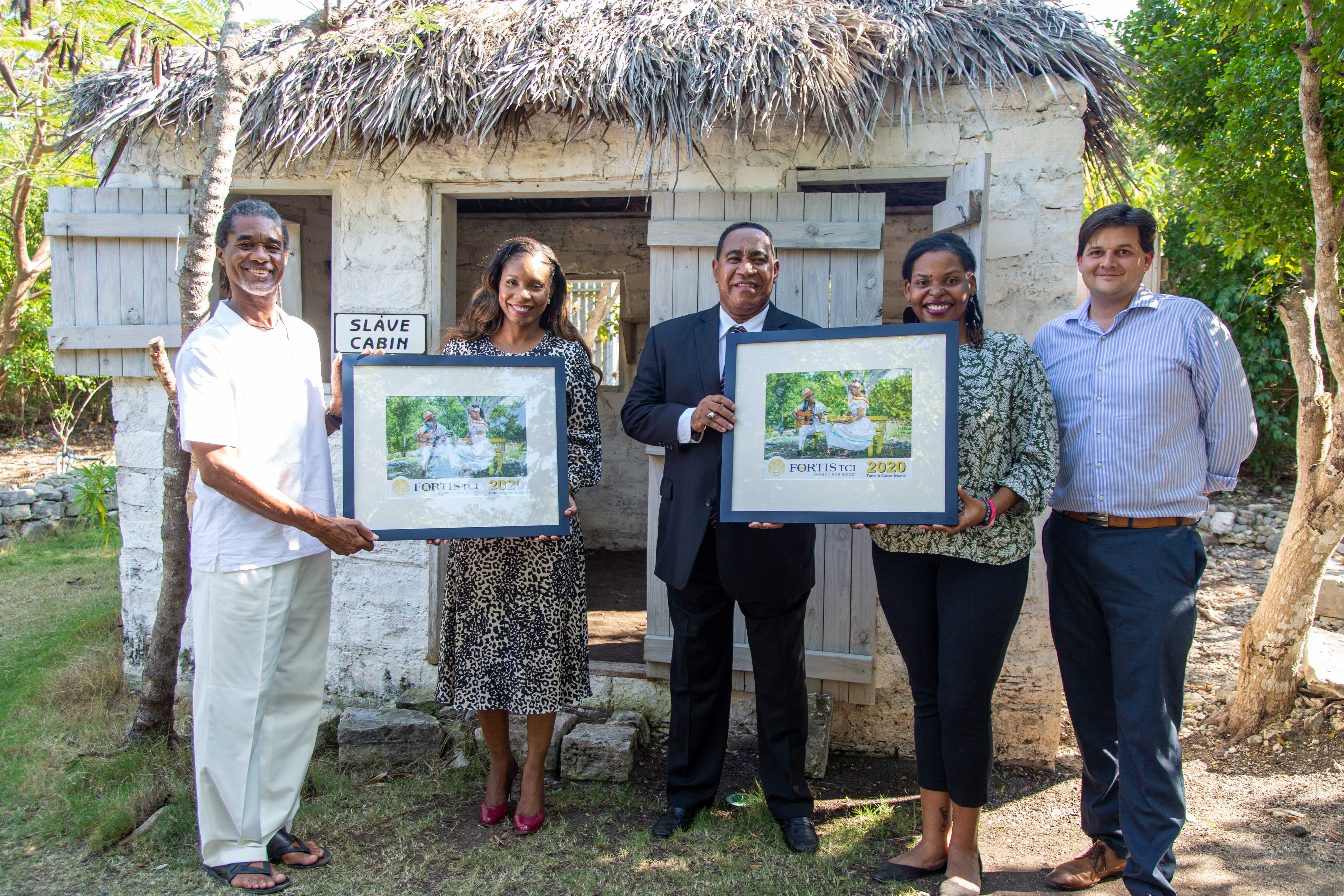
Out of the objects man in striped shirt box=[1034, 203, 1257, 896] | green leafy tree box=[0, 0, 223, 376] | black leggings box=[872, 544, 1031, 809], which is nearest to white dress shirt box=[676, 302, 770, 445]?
black leggings box=[872, 544, 1031, 809]

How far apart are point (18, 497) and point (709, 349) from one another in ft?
29.3

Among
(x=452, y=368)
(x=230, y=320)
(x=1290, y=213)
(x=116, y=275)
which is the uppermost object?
(x=1290, y=213)

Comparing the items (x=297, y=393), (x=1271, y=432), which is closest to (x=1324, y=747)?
(x=297, y=393)

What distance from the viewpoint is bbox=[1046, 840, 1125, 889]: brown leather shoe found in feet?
8.91

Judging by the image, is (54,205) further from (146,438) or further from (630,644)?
(630,644)

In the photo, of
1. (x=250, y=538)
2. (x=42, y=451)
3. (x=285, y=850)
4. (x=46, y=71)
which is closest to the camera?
(x=250, y=538)

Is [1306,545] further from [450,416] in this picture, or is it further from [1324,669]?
[450,416]

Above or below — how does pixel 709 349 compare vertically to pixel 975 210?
below

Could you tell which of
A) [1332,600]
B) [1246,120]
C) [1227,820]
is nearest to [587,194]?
[1246,120]

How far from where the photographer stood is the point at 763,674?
9.48 feet

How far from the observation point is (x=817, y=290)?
11.9ft

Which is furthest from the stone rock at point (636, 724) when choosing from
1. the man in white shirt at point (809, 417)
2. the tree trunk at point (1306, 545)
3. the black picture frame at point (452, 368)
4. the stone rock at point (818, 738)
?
the tree trunk at point (1306, 545)

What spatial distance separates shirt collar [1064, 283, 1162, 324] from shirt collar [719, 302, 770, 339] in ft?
3.07

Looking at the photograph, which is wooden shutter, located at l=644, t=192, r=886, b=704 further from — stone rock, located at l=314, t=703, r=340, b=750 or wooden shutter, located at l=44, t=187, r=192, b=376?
wooden shutter, located at l=44, t=187, r=192, b=376
